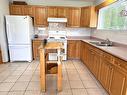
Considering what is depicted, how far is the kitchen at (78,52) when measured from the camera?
7.22 feet

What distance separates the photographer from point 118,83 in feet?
5.94

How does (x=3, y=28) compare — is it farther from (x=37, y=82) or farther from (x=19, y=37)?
(x=37, y=82)

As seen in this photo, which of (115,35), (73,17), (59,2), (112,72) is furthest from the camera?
(59,2)

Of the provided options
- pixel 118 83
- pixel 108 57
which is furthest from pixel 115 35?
pixel 118 83

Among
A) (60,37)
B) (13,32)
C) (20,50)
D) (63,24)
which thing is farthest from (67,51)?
(13,32)

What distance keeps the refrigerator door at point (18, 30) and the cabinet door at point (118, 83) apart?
309 centimetres

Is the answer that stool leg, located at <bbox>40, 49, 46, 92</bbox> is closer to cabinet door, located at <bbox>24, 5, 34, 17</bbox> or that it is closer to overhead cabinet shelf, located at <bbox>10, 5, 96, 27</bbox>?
overhead cabinet shelf, located at <bbox>10, 5, 96, 27</bbox>

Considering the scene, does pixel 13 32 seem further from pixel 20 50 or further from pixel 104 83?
pixel 104 83

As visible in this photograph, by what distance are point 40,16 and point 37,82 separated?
2775mm

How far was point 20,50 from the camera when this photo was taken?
4.08 m

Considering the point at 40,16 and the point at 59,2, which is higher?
the point at 59,2

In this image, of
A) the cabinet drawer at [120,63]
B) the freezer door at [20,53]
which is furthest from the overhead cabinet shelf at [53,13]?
the cabinet drawer at [120,63]

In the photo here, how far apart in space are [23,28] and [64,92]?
2.66 metres

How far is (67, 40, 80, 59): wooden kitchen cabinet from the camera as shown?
14.7 feet
